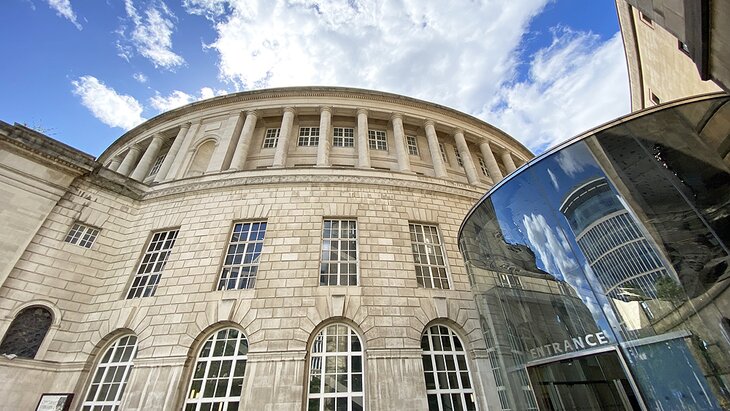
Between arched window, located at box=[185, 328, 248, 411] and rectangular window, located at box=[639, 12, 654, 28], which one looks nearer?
arched window, located at box=[185, 328, 248, 411]

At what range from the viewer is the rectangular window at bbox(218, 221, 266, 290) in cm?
1053

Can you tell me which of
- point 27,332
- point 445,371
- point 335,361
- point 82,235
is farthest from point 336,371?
point 82,235

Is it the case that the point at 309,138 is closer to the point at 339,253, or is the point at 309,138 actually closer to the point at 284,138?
the point at 284,138

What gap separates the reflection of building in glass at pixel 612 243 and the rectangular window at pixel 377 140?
40.1 feet

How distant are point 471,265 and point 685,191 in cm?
500

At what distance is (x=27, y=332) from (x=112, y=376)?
3004mm

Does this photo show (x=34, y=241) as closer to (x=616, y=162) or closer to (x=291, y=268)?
(x=291, y=268)

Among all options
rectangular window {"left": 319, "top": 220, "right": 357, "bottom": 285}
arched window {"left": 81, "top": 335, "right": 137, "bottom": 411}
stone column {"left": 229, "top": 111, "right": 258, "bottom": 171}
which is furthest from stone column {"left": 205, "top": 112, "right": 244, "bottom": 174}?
arched window {"left": 81, "top": 335, "right": 137, "bottom": 411}

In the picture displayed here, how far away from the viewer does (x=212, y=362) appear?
9.12 metres

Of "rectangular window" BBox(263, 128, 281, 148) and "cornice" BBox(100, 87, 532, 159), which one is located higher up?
"cornice" BBox(100, 87, 532, 159)

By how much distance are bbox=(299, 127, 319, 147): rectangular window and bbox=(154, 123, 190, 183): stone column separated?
686cm

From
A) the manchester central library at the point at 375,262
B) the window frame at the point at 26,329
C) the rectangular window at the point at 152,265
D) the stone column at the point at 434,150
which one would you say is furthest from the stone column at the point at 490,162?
the window frame at the point at 26,329

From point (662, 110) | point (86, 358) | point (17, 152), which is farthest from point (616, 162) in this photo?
point (17, 152)

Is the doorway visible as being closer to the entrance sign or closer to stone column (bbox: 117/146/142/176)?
the entrance sign
